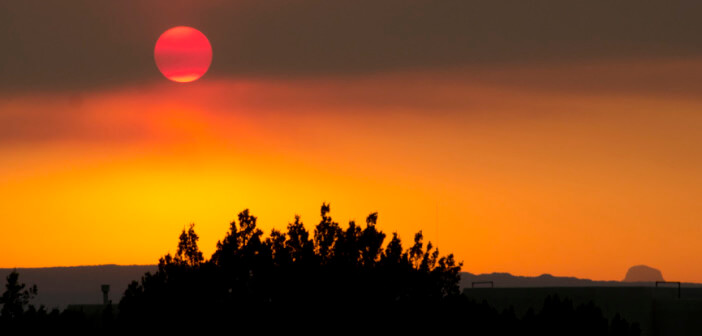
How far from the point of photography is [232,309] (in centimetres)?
4388

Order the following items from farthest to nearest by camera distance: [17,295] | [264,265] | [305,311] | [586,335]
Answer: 1. [17,295]
2. [264,265]
3. [305,311]
4. [586,335]

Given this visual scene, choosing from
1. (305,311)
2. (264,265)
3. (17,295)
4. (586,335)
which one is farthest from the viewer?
(17,295)

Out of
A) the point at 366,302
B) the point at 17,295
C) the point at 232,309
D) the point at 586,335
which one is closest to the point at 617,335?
the point at 586,335

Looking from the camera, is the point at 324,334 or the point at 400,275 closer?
the point at 324,334

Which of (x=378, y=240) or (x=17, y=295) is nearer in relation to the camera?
(x=378, y=240)

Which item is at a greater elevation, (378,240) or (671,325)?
(378,240)

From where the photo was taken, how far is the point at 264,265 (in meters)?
47.9

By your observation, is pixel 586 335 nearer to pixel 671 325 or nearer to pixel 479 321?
pixel 479 321

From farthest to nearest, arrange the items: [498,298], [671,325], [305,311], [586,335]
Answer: [498,298]
[671,325]
[305,311]
[586,335]

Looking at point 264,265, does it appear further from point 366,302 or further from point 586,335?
point 586,335

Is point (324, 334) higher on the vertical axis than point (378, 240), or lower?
lower

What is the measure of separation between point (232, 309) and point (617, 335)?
13.4 metres

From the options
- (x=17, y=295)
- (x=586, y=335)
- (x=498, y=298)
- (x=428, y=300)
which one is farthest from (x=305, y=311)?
(x=17, y=295)

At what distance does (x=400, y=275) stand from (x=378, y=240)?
1.64m
